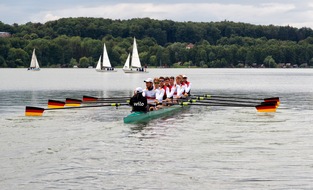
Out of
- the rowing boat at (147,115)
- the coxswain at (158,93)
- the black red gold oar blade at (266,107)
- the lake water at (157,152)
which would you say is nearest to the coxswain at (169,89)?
the rowing boat at (147,115)

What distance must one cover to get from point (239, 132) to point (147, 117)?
11.9 ft

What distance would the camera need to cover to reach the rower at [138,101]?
21.4 meters

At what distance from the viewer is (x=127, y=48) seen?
175 metres

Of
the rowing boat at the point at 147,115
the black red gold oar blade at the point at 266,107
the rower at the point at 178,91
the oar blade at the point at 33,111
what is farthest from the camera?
the rower at the point at 178,91

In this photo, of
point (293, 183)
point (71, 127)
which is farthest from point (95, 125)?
point (293, 183)

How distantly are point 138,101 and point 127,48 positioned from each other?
15439 centimetres

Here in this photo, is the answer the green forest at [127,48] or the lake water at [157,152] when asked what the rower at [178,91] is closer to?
the lake water at [157,152]

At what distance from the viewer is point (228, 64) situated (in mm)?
185000

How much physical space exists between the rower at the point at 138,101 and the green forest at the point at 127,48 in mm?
142857

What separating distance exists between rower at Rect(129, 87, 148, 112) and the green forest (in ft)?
469

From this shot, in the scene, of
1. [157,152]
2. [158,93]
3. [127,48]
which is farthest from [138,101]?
[127,48]

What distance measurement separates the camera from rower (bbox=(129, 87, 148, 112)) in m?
21.4

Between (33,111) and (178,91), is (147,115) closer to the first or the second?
(33,111)

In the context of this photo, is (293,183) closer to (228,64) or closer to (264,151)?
(264,151)
